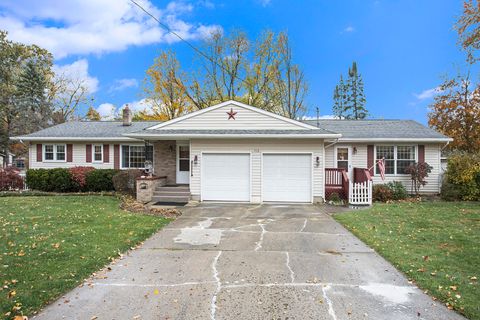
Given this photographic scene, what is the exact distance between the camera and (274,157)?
12891 millimetres

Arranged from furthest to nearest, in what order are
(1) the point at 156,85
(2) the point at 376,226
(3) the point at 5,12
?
(1) the point at 156,85 < (3) the point at 5,12 < (2) the point at 376,226

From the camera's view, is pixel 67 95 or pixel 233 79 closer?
pixel 233 79

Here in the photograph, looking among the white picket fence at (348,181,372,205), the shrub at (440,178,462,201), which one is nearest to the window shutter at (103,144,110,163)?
the white picket fence at (348,181,372,205)

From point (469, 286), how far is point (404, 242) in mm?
2415

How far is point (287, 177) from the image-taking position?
12.9 metres

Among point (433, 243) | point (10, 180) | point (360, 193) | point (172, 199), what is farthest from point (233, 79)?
point (433, 243)

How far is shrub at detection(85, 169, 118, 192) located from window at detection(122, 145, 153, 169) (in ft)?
5.97

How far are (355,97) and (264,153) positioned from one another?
94.2 feet

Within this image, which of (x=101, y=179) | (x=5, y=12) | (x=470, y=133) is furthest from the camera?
(x=470, y=133)

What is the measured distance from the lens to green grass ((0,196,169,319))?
411 cm

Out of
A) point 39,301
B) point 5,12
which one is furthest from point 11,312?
point 5,12

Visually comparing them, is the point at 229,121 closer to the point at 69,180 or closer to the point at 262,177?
the point at 262,177

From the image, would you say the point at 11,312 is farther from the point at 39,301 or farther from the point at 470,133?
the point at 470,133

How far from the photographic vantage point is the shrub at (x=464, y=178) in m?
13.0
